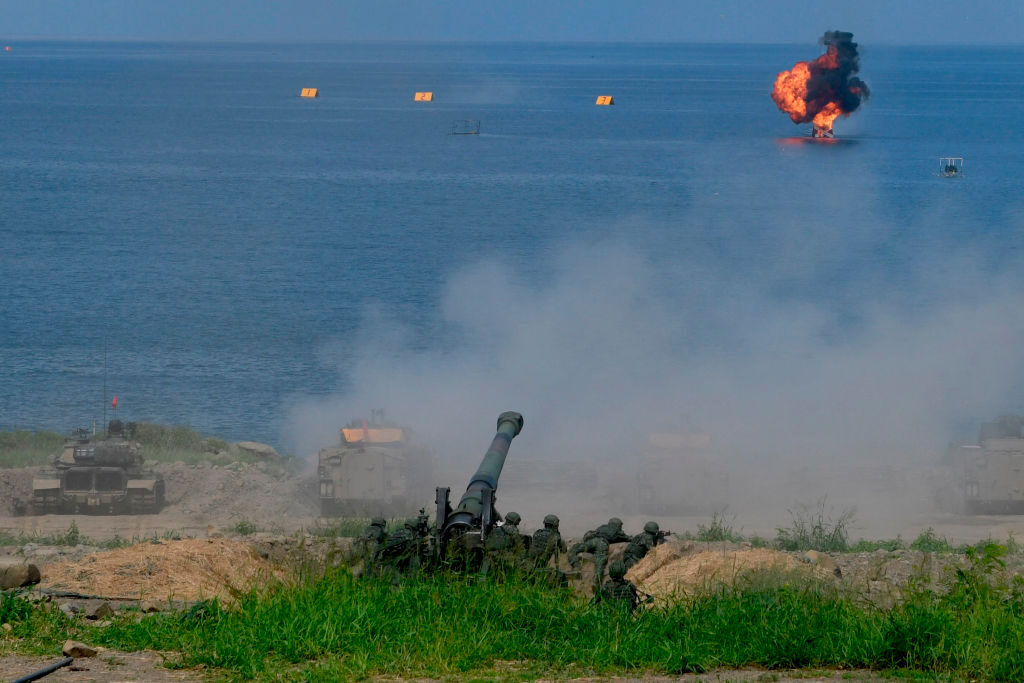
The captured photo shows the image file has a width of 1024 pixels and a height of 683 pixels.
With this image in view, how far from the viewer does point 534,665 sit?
11.5 m

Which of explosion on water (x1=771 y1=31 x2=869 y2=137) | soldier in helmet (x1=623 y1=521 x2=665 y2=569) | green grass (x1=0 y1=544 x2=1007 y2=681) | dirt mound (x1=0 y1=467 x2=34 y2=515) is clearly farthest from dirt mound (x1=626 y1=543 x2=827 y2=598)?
explosion on water (x1=771 y1=31 x2=869 y2=137)

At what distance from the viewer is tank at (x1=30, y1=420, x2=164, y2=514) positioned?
28766 millimetres

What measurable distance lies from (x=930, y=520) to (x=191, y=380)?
98.9 ft

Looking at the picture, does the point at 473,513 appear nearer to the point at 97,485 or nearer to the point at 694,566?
the point at 694,566

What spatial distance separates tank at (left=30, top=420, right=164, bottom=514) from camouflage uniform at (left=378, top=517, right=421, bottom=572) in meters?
14.5

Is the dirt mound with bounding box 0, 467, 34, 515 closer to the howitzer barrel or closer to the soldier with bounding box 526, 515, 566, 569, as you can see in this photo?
the howitzer barrel

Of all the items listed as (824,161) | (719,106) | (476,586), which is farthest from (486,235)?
(719,106)

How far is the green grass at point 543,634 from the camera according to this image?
444 inches

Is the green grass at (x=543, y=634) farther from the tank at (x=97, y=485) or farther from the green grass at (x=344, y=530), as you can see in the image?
the tank at (x=97, y=485)

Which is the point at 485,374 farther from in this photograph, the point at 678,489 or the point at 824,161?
the point at 824,161

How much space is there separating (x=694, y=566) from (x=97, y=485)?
50.0ft

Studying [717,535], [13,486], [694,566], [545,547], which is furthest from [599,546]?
[13,486]

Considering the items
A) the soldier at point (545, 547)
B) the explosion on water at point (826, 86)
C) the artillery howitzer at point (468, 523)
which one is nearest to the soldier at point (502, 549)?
the artillery howitzer at point (468, 523)

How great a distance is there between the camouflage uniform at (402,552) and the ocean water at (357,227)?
2898 cm
